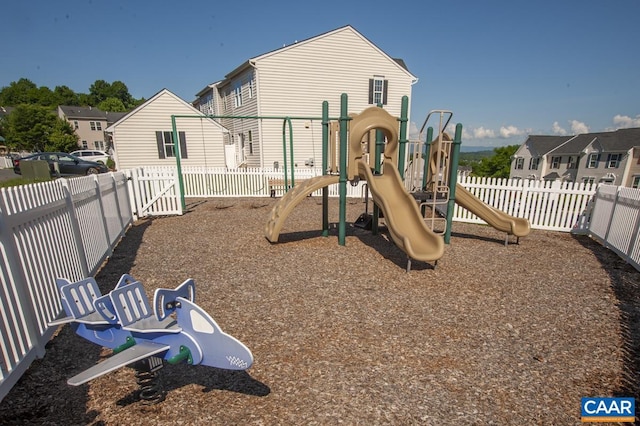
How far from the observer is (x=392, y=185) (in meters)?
6.38

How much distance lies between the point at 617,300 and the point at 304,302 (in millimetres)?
4571

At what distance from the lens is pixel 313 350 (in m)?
3.19

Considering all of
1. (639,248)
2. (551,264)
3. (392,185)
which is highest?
(392,185)

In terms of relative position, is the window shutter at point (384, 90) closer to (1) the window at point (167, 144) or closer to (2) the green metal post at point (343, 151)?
(1) the window at point (167, 144)

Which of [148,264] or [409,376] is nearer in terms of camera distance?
[409,376]

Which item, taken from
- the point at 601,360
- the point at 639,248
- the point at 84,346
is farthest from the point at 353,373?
the point at 639,248

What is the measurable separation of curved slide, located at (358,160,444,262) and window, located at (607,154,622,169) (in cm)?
4492

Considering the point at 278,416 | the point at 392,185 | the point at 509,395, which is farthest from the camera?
the point at 392,185

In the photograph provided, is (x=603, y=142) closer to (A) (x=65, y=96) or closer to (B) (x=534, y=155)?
(B) (x=534, y=155)

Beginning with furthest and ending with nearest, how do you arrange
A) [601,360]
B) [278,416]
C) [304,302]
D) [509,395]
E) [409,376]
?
[304,302] < [601,360] < [409,376] < [509,395] < [278,416]

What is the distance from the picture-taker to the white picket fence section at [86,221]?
8.72ft

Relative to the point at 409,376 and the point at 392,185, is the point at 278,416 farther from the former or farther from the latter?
the point at 392,185

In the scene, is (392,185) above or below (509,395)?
above

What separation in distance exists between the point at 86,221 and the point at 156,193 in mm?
5365
